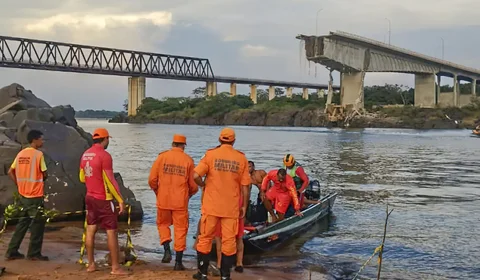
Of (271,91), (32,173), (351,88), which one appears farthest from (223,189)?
(271,91)

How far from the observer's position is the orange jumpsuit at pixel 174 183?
28.6ft

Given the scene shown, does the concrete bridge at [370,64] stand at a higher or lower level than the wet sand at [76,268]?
higher

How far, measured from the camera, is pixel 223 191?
7746mm

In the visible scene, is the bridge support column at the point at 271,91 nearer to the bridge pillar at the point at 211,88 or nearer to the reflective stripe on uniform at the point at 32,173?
the bridge pillar at the point at 211,88

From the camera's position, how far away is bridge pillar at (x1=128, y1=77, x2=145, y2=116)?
140875 mm

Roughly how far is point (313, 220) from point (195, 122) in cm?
12543

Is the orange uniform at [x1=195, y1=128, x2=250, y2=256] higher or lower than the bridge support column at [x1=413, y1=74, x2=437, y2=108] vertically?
lower

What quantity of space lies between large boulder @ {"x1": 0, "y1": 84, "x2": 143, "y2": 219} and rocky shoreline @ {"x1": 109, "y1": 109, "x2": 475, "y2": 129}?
92.8 m

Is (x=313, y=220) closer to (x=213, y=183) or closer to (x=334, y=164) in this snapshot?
(x=213, y=183)

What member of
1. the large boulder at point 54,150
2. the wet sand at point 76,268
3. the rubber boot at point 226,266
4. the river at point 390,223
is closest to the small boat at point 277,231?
the river at point 390,223

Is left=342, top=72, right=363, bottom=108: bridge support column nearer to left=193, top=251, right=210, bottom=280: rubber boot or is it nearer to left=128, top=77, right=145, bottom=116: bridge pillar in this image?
left=128, top=77, right=145, bottom=116: bridge pillar

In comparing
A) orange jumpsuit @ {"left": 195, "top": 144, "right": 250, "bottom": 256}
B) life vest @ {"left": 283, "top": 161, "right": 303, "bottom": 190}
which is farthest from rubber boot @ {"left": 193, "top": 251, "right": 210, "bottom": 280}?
life vest @ {"left": 283, "top": 161, "right": 303, "bottom": 190}

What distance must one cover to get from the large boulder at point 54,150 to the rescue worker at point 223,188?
6604 millimetres

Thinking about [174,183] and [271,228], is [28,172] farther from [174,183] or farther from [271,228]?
[271,228]
